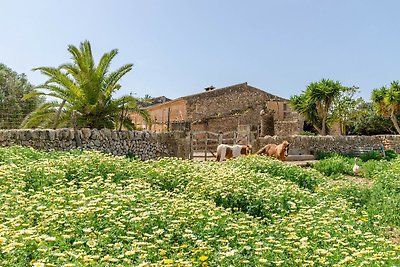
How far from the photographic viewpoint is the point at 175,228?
4637 mm

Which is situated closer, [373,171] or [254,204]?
[254,204]

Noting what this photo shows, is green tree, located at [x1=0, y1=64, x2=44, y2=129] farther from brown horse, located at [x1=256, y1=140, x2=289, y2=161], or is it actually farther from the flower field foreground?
the flower field foreground

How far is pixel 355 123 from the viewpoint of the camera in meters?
37.8

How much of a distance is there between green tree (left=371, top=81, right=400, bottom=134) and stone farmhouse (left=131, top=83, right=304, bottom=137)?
21.5 ft

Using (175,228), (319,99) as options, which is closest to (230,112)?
(319,99)

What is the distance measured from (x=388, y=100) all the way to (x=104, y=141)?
2107cm

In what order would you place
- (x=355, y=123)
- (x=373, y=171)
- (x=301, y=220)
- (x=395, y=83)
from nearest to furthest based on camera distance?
(x=301, y=220) < (x=373, y=171) < (x=395, y=83) < (x=355, y=123)

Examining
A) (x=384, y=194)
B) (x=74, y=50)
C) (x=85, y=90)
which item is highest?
(x=74, y=50)

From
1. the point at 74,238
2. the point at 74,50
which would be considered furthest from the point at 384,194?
the point at 74,50

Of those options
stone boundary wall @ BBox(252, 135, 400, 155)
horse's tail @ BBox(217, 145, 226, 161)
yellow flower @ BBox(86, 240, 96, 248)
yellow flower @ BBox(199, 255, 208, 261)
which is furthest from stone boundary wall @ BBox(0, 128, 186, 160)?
yellow flower @ BBox(199, 255, 208, 261)

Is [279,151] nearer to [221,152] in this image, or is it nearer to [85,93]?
[221,152]

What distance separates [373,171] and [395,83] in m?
16.8

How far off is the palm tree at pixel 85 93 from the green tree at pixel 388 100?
19310mm

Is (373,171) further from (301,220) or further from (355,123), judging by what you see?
(355,123)
